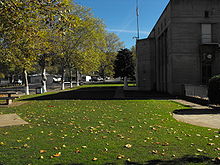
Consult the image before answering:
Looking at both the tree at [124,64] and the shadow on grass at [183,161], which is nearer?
the shadow on grass at [183,161]

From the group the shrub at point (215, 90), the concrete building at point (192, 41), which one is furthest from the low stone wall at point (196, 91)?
the shrub at point (215, 90)

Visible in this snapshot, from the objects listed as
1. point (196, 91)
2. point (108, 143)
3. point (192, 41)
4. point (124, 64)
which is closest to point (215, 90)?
point (196, 91)

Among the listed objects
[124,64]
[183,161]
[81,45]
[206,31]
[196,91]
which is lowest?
[183,161]

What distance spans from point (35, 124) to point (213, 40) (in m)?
18.4

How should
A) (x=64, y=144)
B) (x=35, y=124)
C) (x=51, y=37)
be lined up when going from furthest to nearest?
(x=51, y=37) < (x=35, y=124) < (x=64, y=144)

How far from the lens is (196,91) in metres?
17.3

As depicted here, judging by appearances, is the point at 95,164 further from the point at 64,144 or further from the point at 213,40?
the point at 213,40

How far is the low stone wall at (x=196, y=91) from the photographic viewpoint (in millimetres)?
15880

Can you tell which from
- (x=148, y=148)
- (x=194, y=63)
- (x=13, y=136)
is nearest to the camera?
(x=148, y=148)

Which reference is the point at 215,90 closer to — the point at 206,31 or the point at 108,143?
the point at 108,143

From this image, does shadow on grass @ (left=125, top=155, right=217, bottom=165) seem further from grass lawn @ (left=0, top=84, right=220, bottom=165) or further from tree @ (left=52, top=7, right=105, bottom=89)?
tree @ (left=52, top=7, right=105, bottom=89)

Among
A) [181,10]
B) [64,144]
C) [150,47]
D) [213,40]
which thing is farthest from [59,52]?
[64,144]

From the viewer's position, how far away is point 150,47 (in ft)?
97.0

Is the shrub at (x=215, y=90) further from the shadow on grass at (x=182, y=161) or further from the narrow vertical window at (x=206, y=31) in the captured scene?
the narrow vertical window at (x=206, y=31)
